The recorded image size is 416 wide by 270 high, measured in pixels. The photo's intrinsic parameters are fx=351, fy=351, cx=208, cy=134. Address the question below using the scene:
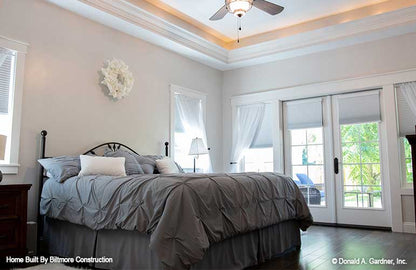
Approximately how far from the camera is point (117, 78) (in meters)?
4.75

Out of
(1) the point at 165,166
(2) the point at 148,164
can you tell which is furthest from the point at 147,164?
(1) the point at 165,166

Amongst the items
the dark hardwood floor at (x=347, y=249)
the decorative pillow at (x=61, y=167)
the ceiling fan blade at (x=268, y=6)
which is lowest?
the dark hardwood floor at (x=347, y=249)

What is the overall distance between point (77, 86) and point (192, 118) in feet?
7.41

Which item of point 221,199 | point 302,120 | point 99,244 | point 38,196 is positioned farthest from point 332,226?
point 38,196

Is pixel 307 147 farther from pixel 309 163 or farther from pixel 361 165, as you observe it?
pixel 361 165

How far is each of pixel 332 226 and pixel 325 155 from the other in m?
1.12

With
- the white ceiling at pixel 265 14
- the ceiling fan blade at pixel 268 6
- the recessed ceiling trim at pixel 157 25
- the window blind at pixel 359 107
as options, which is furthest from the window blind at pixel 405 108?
the recessed ceiling trim at pixel 157 25

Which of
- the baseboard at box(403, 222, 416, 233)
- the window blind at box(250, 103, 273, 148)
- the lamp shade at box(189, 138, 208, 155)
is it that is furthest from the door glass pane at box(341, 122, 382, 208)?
the lamp shade at box(189, 138, 208, 155)

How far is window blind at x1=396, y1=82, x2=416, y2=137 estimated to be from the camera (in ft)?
16.2

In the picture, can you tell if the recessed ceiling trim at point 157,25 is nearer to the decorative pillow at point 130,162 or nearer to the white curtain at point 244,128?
the white curtain at point 244,128

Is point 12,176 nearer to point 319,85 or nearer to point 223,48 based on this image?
point 223,48

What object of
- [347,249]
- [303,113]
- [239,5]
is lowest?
[347,249]

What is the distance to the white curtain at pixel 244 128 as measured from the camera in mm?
6391

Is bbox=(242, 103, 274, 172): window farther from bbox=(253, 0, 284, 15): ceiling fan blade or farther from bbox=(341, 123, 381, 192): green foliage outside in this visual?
bbox=(253, 0, 284, 15): ceiling fan blade
